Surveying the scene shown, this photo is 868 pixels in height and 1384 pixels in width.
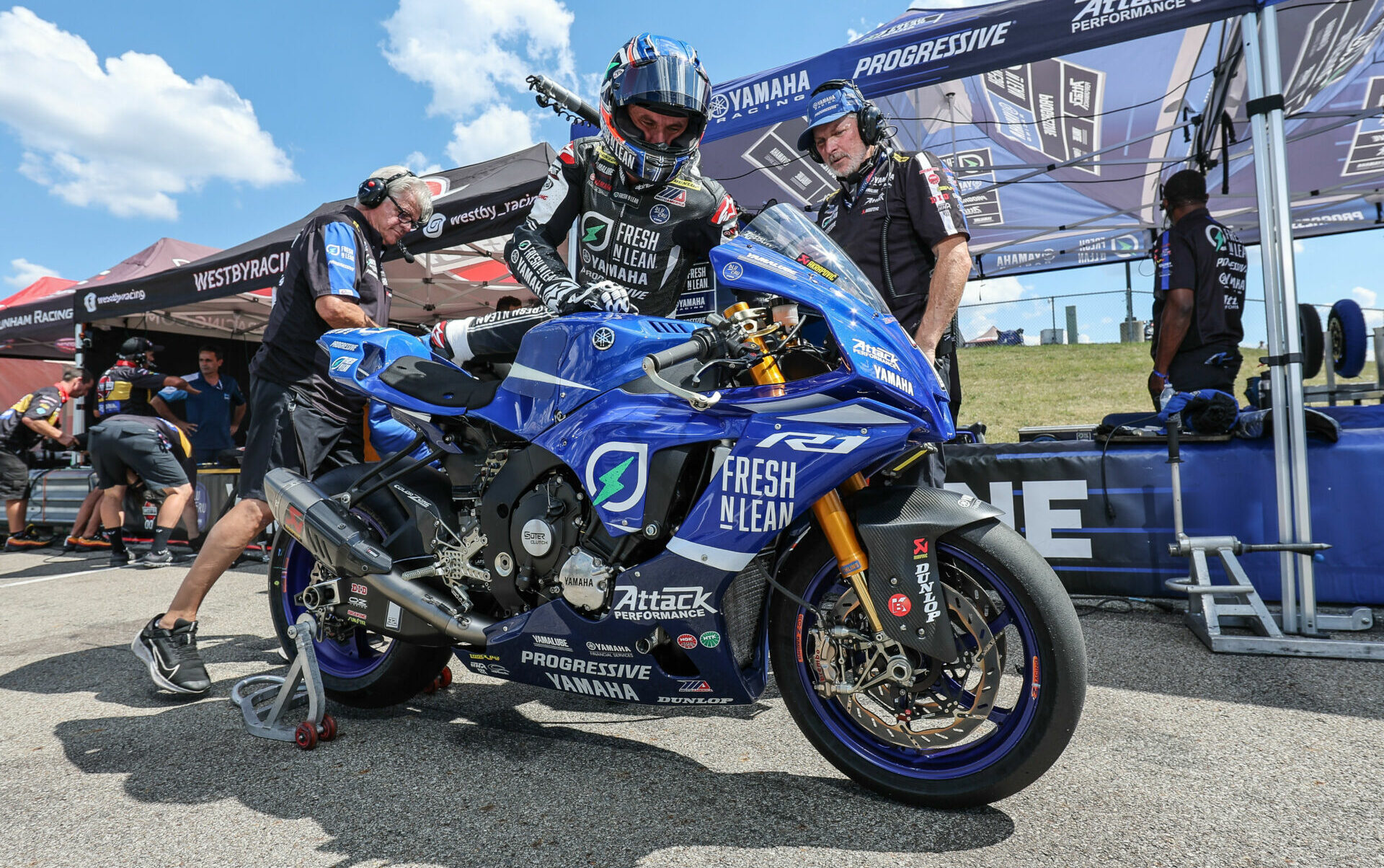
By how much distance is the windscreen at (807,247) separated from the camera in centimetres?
193

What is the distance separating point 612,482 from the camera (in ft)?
6.50

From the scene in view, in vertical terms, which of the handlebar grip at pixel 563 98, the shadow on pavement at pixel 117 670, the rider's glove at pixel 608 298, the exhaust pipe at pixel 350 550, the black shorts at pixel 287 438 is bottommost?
the shadow on pavement at pixel 117 670

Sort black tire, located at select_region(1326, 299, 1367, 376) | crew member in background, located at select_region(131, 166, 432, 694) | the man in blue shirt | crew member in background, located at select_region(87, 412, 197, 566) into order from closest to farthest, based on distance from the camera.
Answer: crew member in background, located at select_region(131, 166, 432, 694), black tire, located at select_region(1326, 299, 1367, 376), crew member in background, located at select_region(87, 412, 197, 566), the man in blue shirt

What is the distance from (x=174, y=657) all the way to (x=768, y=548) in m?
2.39

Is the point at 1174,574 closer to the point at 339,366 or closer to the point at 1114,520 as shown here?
the point at 1114,520

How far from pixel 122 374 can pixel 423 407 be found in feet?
22.9

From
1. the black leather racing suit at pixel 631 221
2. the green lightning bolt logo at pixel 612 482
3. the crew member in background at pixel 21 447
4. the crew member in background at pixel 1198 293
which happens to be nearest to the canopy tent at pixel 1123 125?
the crew member in background at pixel 1198 293

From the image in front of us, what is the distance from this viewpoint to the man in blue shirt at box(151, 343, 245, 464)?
28.8 feet

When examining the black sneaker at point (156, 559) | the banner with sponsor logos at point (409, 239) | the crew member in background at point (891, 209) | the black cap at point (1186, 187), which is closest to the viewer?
the crew member in background at point (891, 209)

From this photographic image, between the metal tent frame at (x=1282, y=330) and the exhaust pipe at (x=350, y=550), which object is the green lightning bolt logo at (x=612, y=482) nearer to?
Result: the exhaust pipe at (x=350, y=550)

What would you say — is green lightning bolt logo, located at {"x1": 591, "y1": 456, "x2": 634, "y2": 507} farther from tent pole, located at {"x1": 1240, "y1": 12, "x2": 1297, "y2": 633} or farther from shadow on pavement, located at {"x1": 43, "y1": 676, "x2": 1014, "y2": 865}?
tent pole, located at {"x1": 1240, "y1": 12, "x2": 1297, "y2": 633}

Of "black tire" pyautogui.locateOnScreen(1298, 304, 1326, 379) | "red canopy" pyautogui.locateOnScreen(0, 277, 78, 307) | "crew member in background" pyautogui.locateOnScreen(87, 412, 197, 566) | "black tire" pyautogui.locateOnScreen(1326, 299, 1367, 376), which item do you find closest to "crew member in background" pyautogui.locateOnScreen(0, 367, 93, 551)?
"crew member in background" pyautogui.locateOnScreen(87, 412, 197, 566)

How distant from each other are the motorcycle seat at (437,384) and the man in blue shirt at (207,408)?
25.0 feet

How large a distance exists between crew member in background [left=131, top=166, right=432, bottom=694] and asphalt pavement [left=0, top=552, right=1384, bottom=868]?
0.79 ft
